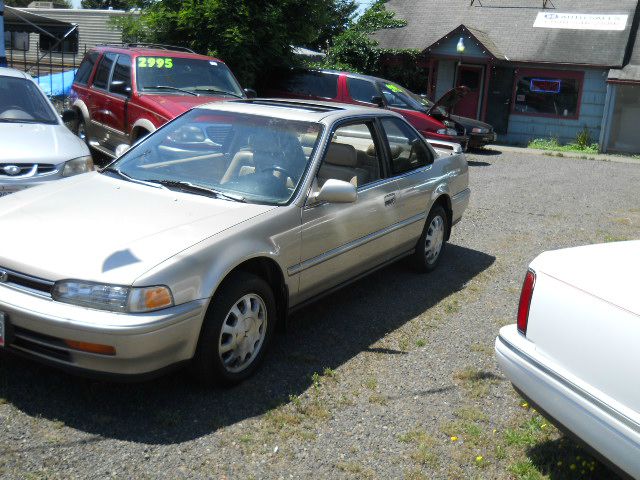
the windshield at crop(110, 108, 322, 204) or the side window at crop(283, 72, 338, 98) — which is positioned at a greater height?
the side window at crop(283, 72, 338, 98)

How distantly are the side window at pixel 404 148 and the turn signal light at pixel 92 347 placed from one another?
3.01 metres

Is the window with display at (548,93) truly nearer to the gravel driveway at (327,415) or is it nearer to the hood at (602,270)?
the gravel driveway at (327,415)

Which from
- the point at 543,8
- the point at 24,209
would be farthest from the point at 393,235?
the point at 543,8

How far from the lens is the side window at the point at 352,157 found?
520 cm

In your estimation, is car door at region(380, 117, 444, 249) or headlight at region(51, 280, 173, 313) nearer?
headlight at region(51, 280, 173, 313)

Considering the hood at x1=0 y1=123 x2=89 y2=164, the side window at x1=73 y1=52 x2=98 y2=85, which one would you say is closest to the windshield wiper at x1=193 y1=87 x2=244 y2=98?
the side window at x1=73 y1=52 x2=98 y2=85

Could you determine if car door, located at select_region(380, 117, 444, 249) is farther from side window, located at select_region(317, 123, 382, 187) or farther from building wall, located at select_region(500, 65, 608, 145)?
building wall, located at select_region(500, 65, 608, 145)

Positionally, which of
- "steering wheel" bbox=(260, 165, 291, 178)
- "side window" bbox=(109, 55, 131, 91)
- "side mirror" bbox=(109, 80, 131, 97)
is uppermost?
"side window" bbox=(109, 55, 131, 91)

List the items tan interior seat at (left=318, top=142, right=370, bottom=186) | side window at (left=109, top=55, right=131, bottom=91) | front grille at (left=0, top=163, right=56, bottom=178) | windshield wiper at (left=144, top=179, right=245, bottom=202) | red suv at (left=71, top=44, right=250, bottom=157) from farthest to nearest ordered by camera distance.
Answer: side window at (left=109, top=55, right=131, bottom=91) < red suv at (left=71, top=44, right=250, bottom=157) < front grille at (left=0, top=163, right=56, bottom=178) < tan interior seat at (left=318, top=142, right=370, bottom=186) < windshield wiper at (left=144, top=179, right=245, bottom=202)

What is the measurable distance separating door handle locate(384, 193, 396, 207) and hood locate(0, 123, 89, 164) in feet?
10.2

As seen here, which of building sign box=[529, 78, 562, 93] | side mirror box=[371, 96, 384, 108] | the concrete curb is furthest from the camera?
building sign box=[529, 78, 562, 93]

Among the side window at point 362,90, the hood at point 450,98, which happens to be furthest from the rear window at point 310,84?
the hood at point 450,98

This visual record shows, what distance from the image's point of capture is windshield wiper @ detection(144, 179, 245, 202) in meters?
4.61

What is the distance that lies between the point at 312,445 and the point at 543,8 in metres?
22.0
